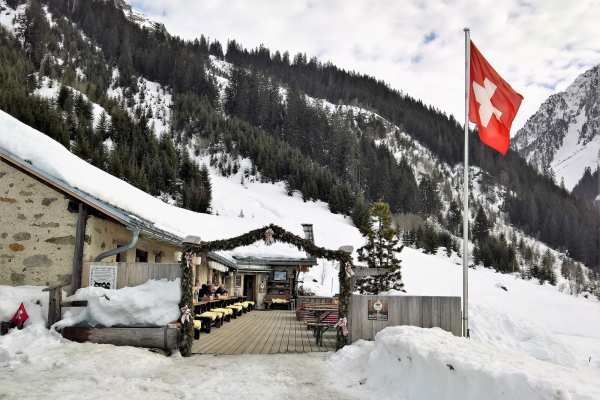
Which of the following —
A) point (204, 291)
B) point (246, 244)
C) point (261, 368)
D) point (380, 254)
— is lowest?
point (261, 368)

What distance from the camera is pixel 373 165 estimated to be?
7950cm

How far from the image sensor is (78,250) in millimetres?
8742

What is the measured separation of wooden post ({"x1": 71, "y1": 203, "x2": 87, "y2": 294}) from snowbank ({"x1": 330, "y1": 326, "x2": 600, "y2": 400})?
535 centimetres

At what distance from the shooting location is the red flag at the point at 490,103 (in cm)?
916

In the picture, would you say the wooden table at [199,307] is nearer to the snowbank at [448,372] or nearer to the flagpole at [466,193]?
the snowbank at [448,372]

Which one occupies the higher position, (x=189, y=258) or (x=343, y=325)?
(x=189, y=258)

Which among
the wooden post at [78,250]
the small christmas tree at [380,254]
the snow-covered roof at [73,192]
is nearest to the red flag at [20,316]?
the wooden post at [78,250]

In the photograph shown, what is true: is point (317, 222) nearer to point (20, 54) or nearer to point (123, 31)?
point (20, 54)

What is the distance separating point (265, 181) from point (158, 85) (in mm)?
37015

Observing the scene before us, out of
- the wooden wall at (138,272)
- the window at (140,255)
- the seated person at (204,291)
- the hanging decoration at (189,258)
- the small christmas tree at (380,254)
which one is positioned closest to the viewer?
the hanging decoration at (189,258)

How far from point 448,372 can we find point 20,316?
719cm

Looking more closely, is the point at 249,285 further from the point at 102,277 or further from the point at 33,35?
the point at 33,35

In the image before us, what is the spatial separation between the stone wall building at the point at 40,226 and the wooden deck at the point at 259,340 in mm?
3028

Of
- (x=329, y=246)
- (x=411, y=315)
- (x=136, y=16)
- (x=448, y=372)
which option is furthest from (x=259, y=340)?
(x=136, y=16)
